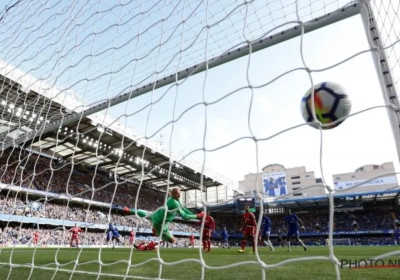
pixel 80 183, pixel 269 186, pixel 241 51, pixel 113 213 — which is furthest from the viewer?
pixel 269 186

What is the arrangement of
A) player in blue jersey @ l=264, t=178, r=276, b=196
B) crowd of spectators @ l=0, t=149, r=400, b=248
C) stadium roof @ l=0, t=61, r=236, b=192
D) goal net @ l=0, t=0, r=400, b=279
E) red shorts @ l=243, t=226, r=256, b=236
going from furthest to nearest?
player in blue jersey @ l=264, t=178, r=276, b=196, crowd of spectators @ l=0, t=149, r=400, b=248, red shorts @ l=243, t=226, r=256, b=236, stadium roof @ l=0, t=61, r=236, b=192, goal net @ l=0, t=0, r=400, b=279

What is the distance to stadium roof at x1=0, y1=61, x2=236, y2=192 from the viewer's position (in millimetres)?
4996

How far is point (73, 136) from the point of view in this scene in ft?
47.3

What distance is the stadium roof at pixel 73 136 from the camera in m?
5.00

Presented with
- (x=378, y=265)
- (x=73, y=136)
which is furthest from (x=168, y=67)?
(x=73, y=136)

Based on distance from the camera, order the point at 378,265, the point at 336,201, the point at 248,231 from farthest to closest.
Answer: the point at 336,201, the point at 248,231, the point at 378,265

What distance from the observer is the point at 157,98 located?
11.0 feet

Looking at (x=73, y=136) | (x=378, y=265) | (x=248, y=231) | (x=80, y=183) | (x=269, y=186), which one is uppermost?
(x=269, y=186)

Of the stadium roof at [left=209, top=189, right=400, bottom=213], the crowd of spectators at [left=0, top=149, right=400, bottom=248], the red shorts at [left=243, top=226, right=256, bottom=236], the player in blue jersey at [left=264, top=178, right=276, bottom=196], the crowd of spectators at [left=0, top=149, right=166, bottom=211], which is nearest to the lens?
the red shorts at [left=243, top=226, right=256, bottom=236]

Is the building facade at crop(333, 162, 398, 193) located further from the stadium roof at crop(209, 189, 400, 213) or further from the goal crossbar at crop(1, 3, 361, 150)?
the goal crossbar at crop(1, 3, 361, 150)

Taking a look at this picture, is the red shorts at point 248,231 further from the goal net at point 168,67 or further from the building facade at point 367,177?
the building facade at point 367,177

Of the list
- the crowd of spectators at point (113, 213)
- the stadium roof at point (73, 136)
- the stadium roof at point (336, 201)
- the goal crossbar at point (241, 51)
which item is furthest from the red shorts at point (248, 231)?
the stadium roof at point (336, 201)

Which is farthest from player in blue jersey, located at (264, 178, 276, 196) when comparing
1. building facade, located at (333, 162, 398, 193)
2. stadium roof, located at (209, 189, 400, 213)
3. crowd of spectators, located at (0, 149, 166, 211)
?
crowd of spectators, located at (0, 149, 166, 211)

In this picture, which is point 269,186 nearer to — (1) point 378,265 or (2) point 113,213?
(2) point 113,213
